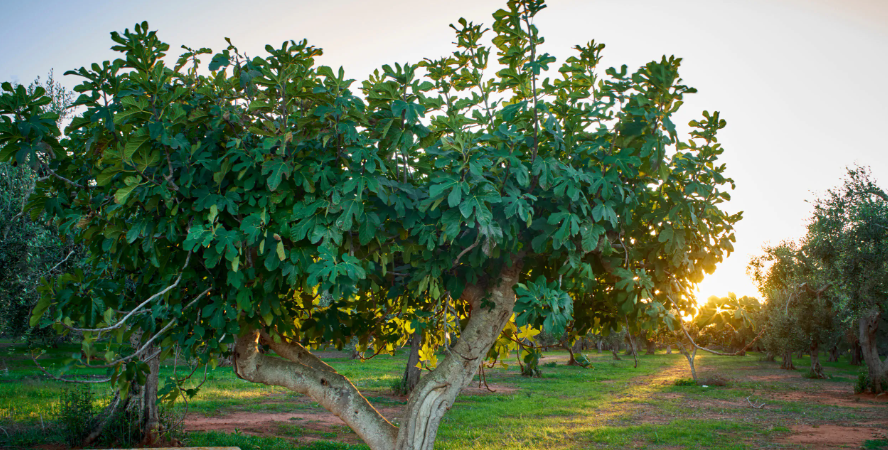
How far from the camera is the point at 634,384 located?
24250mm

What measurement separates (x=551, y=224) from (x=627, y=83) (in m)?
1.15

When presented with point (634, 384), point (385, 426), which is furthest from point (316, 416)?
point (634, 384)

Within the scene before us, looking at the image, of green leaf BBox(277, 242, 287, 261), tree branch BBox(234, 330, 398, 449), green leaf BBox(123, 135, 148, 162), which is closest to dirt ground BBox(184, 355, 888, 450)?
tree branch BBox(234, 330, 398, 449)

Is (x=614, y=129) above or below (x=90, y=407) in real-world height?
above

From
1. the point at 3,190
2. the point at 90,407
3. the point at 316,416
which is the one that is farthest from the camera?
the point at 316,416

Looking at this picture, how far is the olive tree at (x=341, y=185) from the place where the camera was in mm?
3301

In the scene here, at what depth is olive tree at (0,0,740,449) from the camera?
3.30m

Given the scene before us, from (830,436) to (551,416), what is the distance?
6787 mm

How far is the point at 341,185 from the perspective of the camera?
11.0 ft

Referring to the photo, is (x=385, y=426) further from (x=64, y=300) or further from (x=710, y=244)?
(x=710, y=244)

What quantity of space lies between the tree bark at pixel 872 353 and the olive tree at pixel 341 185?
69.9 ft

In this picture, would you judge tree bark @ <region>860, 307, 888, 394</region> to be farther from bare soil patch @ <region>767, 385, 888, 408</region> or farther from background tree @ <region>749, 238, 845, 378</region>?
background tree @ <region>749, 238, 845, 378</region>

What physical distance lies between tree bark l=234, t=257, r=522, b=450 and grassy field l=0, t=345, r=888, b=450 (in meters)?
6.44

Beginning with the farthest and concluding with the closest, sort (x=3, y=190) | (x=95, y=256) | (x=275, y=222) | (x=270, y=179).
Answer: (x=3, y=190) < (x=95, y=256) < (x=275, y=222) < (x=270, y=179)
